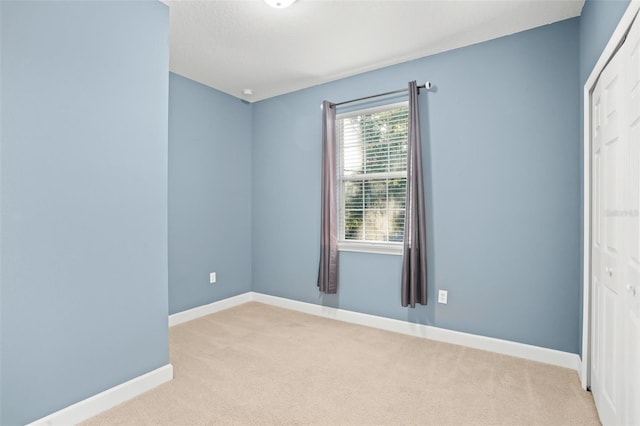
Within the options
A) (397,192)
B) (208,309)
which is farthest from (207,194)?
(397,192)

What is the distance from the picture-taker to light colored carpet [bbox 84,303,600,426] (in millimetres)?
A: 1889

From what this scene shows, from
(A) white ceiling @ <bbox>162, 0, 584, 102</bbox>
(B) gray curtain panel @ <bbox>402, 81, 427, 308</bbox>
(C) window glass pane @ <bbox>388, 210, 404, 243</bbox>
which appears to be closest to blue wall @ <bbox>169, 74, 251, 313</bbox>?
(A) white ceiling @ <bbox>162, 0, 584, 102</bbox>

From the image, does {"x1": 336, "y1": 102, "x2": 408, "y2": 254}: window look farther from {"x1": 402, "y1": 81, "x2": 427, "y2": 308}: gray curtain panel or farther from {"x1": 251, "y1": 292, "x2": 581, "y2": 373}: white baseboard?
{"x1": 251, "y1": 292, "x2": 581, "y2": 373}: white baseboard

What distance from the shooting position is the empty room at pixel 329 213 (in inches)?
66.7

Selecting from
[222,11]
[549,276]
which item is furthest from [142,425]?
[549,276]

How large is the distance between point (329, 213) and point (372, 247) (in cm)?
56

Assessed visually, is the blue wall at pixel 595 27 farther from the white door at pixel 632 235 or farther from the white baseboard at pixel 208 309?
the white baseboard at pixel 208 309

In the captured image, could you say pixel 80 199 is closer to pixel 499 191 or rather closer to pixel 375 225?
pixel 375 225

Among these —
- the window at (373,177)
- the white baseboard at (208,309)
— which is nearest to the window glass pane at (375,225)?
the window at (373,177)

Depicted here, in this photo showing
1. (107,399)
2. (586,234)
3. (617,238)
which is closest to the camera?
(617,238)

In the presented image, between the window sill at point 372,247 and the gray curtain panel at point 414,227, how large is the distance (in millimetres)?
248

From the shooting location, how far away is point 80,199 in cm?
186

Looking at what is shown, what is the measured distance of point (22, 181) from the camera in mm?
1647

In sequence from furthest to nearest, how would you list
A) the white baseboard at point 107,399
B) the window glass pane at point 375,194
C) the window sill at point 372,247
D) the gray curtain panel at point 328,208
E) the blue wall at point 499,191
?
the gray curtain panel at point 328,208, the window glass pane at point 375,194, the window sill at point 372,247, the blue wall at point 499,191, the white baseboard at point 107,399
